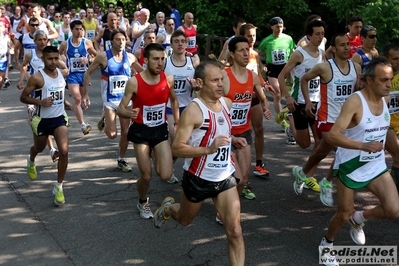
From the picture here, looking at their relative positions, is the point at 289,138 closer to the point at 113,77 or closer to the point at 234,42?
the point at 113,77

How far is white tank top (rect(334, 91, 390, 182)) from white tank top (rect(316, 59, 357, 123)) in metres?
1.55

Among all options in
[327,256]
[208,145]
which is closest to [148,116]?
[208,145]

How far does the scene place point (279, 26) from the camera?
1105 centimetres

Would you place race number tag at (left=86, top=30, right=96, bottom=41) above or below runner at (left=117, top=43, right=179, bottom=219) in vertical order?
below

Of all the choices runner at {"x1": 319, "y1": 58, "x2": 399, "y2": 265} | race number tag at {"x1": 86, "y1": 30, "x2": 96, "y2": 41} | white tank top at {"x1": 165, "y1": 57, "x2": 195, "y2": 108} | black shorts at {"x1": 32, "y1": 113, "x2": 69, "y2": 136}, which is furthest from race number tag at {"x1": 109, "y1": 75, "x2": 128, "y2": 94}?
race number tag at {"x1": 86, "y1": 30, "x2": 96, "y2": 41}

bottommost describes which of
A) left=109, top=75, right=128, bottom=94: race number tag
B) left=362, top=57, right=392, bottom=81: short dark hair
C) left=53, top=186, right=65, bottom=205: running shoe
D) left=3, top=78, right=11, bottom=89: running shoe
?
left=3, top=78, right=11, bottom=89: running shoe

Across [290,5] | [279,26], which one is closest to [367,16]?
[279,26]

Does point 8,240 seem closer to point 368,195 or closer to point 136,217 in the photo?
point 136,217

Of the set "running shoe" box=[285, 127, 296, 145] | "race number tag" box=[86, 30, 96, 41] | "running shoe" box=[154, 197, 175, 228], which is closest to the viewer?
"running shoe" box=[154, 197, 175, 228]

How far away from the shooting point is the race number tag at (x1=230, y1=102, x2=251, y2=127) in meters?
6.70

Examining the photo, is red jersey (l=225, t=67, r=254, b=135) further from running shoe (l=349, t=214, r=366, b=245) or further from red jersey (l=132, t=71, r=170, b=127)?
A: running shoe (l=349, t=214, r=366, b=245)

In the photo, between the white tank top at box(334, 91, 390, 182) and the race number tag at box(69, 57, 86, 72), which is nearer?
the white tank top at box(334, 91, 390, 182)

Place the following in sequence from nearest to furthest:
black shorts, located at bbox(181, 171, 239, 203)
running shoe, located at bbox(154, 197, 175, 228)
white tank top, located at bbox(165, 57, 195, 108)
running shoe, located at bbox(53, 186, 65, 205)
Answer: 1. black shorts, located at bbox(181, 171, 239, 203)
2. running shoe, located at bbox(154, 197, 175, 228)
3. running shoe, located at bbox(53, 186, 65, 205)
4. white tank top, located at bbox(165, 57, 195, 108)

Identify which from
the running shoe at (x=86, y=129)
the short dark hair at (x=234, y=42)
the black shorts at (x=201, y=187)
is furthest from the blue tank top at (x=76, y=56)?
the black shorts at (x=201, y=187)
